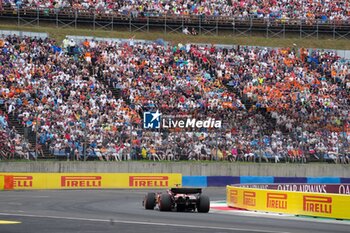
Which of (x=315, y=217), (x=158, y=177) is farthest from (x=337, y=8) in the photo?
(x=315, y=217)

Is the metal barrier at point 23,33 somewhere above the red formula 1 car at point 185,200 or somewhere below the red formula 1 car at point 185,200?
above

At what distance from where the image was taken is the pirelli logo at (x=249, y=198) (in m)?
29.4

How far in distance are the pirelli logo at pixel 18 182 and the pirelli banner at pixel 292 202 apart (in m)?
12.9

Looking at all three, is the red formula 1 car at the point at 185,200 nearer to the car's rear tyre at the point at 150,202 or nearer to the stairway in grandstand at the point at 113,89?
the car's rear tyre at the point at 150,202

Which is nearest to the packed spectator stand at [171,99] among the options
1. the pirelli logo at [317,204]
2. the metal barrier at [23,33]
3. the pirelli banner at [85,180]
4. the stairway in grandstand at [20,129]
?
the stairway in grandstand at [20,129]

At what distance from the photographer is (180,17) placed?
61.2 metres

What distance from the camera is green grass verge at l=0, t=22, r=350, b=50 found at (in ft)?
185

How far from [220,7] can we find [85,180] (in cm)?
2360

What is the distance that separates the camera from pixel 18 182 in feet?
133

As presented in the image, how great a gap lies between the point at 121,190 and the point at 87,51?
12320mm

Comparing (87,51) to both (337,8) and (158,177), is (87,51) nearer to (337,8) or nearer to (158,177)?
(158,177)

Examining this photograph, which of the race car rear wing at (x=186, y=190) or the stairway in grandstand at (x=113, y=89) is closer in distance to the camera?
the race car rear wing at (x=186, y=190)

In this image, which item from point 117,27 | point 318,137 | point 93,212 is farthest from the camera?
point 117,27

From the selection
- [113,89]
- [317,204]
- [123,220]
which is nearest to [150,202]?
[317,204]
